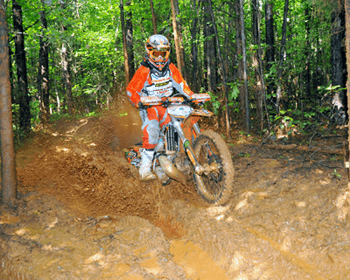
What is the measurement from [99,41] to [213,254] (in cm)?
1486

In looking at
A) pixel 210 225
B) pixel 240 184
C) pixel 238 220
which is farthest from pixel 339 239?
pixel 240 184

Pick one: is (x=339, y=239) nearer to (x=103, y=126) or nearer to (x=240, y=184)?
(x=240, y=184)

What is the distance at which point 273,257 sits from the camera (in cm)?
286

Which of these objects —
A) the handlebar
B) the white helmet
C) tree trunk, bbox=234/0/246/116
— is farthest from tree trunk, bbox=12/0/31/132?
tree trunk, bbox=234/0/246/116

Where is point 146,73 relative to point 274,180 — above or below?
above

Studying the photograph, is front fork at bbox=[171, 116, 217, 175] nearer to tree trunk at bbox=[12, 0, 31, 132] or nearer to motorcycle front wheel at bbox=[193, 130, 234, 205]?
motorcycle front wheel at bbox=[193, 130, 234, 205]

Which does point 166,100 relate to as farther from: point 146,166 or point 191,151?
point 146,166

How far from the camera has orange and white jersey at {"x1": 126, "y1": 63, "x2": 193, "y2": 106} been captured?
16.9 feet

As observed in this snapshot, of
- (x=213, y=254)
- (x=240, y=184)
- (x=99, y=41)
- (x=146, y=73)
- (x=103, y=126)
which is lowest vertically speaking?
(x=213, y=254)

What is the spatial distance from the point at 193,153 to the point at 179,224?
1.05m

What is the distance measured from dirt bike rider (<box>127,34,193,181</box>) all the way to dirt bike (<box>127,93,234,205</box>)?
6.7 inches

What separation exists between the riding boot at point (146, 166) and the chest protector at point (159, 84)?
3.73 feet

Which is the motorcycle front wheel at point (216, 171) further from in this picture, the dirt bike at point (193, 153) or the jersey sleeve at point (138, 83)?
the jersey sleeve at point (138, 83)

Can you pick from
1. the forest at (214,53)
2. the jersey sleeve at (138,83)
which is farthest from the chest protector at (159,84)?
the forest at (214,53)
